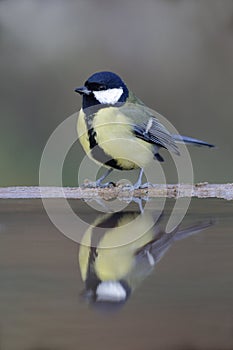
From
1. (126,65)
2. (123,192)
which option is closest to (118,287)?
(123,192)

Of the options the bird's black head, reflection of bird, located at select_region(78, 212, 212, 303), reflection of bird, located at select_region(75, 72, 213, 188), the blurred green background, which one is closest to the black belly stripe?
reflection of bird, located at select_region(75, 72, 213, 188)

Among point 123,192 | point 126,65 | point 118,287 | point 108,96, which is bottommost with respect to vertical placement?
point 118,287

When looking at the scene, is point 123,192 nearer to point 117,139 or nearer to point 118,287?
point 117,139

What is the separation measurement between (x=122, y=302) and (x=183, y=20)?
6.96ft

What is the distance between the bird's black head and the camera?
162cm

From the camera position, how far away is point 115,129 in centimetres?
159

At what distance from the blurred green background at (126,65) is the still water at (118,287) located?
4.82ft

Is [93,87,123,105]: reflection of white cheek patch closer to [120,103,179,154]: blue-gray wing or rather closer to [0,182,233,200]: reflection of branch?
[120,103,179,154]: blue-gray wing

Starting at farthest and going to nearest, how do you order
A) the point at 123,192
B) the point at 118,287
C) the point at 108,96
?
the point at 108,96 → the point at 123,192 → the point at 118,287

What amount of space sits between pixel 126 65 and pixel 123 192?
131 centimetres

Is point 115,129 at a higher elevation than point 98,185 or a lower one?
higher

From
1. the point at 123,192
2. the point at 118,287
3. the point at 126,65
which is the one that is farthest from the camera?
the point at 126,65

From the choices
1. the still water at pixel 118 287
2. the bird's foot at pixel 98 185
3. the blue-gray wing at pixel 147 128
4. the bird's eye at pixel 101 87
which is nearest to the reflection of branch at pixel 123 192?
the bird's foot at pixel 98 185

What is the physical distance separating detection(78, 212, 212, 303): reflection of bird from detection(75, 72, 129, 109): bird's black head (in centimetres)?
50
